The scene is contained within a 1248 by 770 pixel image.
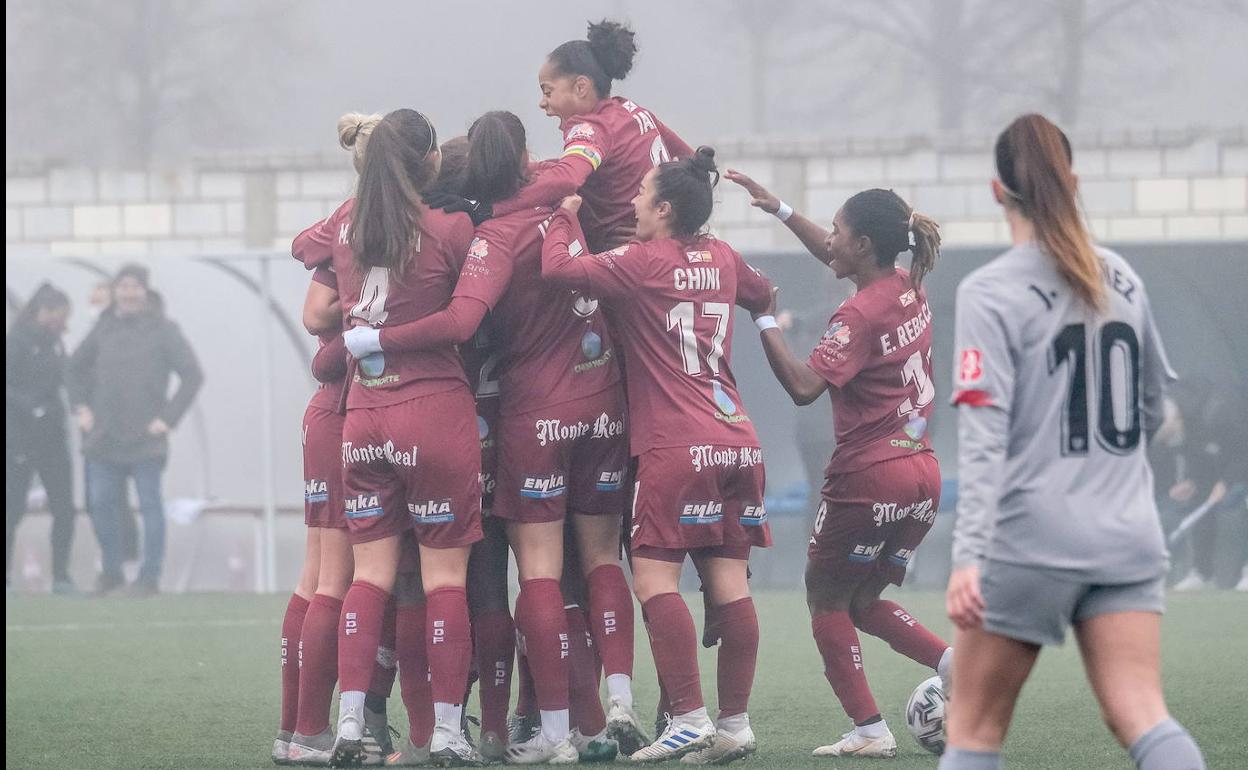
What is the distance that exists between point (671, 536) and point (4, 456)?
29.9 feet

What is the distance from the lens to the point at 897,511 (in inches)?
211

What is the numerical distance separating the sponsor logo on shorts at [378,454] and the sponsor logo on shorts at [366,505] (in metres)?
0.10

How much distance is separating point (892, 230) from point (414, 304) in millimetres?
1453

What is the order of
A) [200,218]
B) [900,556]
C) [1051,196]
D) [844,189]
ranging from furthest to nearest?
1. [200,218]
2. [844,189]
3. [900,556]
4. [1051,196]

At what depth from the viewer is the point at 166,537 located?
13.4 m

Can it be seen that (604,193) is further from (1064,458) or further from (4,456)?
(4,456)

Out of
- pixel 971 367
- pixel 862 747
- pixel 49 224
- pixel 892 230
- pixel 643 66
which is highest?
pixel 643 66

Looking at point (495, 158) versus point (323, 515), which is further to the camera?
point (323, 515)

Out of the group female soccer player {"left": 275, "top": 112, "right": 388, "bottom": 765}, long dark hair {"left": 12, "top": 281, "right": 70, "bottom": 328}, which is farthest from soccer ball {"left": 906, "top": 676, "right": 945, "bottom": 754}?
long dark hair {"left": 12, "top": 281, "right": 70, "bottom": 328}

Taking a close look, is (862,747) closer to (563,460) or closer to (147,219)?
(563,460)

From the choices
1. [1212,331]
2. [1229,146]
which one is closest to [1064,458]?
[1212,331]

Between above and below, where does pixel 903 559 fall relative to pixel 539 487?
below

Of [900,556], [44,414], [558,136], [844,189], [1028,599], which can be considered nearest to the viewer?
[1028,599]

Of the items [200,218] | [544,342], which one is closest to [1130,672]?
[544,342]
